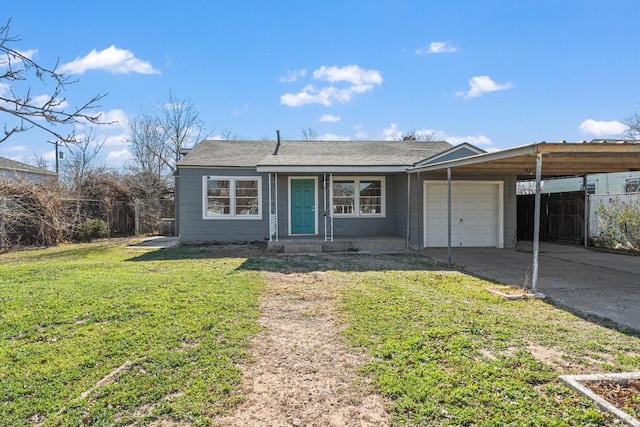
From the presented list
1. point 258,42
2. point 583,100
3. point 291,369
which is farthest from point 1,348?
point 583,100

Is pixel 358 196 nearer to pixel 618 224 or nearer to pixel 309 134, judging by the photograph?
pixel 618 224

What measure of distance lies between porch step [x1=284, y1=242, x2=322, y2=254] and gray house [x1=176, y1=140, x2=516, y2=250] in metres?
0.86

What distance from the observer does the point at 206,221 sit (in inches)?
500

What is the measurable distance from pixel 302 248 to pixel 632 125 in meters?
22.1

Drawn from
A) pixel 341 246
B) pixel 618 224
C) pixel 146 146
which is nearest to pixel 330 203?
pixel 341 246

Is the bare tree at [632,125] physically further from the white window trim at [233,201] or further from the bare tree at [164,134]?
the bare tree at [164,134]

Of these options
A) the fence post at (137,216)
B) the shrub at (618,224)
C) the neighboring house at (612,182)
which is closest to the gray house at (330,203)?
the shrub at (618,224)

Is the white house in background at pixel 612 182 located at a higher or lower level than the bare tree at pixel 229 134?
lower

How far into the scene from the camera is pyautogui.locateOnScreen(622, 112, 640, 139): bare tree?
21.2 metres

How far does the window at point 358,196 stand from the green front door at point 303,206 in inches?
29.5

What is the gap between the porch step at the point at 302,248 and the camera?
10.9 meters

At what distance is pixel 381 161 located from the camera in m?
11.8

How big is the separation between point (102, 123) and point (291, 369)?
267 centimetres

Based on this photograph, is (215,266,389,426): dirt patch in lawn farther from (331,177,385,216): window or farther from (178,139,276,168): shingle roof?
(178,139,276,168): shingle roof
